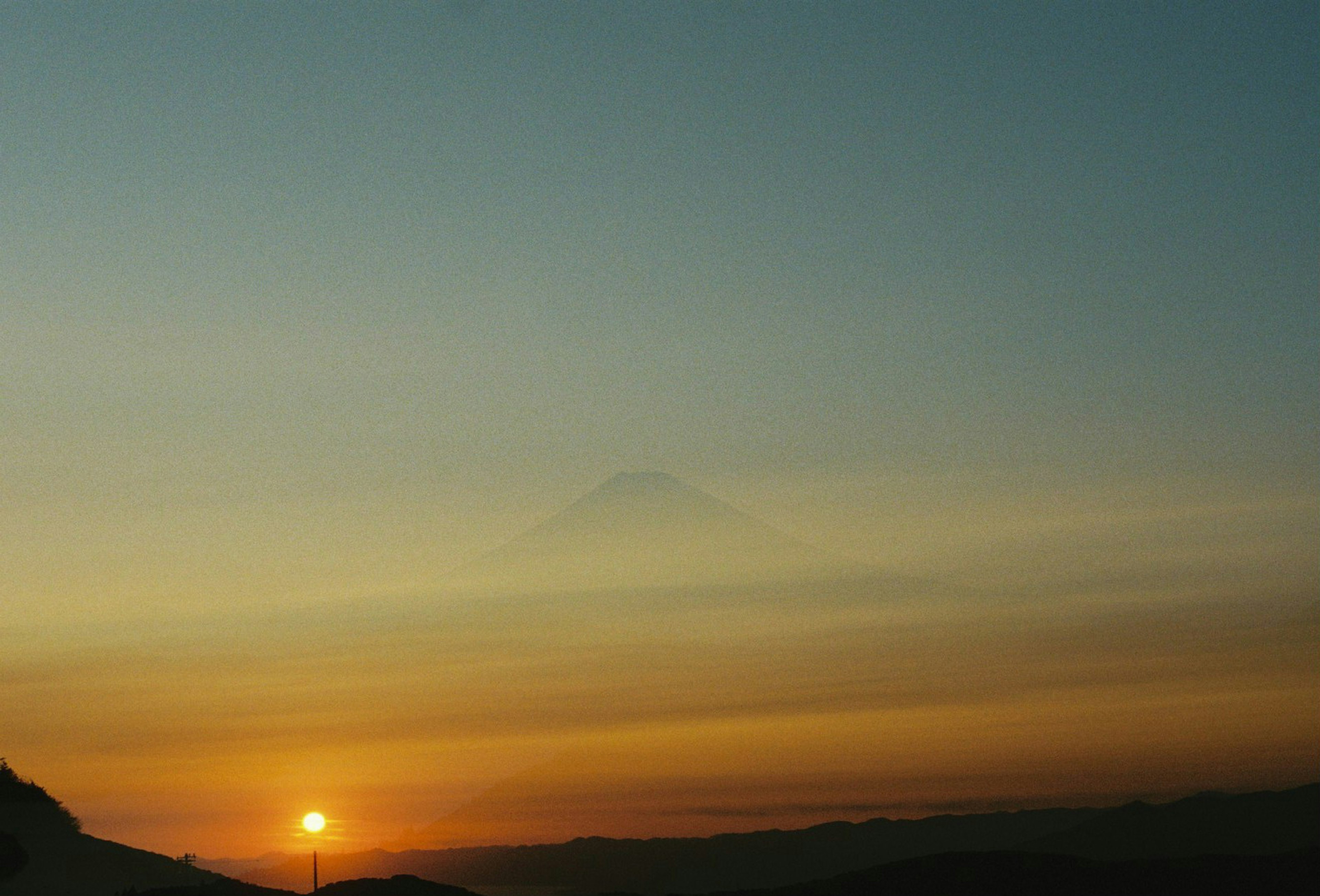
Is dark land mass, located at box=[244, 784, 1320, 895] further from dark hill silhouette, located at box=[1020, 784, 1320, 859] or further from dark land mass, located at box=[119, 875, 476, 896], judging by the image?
dark land mass, located at box=[119, 875, 476, 896]

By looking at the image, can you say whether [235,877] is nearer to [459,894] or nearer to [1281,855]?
[459,894]

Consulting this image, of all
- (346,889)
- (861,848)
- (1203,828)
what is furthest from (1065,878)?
(861,848)

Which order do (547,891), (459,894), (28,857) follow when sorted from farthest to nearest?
(547,891) < (28,857) < (459,894)

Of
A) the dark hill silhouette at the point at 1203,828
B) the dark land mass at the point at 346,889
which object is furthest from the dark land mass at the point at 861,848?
the dark land mass at the point at 346,889

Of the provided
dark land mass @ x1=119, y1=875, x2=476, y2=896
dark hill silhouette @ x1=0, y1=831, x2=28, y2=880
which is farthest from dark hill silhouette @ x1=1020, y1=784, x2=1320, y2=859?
dark hill silhouette @ x1=0, y1=831, x2=28, y2=880

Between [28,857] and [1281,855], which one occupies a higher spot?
[28,857]

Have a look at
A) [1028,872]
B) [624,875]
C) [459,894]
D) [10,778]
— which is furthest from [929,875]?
[624,875]
